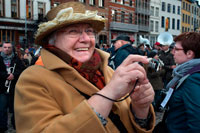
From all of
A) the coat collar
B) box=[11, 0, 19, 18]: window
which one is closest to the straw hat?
the coat collar

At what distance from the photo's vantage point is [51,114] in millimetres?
1188

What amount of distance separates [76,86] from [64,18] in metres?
0.48

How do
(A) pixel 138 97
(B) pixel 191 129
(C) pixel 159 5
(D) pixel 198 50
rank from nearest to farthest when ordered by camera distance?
(A) pixel 138 97 < (B) pixel 191 129 < (D) pixel 198 50 < (C) pixel 159 5

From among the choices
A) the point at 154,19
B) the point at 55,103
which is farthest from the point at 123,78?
the point at 154,19

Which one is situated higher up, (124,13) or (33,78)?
(124,13)

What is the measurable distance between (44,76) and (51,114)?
0.27 meters

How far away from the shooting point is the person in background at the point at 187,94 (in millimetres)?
1853

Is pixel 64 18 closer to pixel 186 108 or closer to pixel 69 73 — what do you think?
pixel 69 73

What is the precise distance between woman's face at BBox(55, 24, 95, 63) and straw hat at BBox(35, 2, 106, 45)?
0.16 feet

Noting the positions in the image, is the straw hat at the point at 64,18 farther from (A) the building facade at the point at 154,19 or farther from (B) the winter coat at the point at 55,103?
(A) the building facade at the point at 154,19

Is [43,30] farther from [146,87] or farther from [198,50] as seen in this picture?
[198,50]

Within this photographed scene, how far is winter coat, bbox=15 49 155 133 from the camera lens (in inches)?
44.0

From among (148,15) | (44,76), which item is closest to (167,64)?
(44,76)

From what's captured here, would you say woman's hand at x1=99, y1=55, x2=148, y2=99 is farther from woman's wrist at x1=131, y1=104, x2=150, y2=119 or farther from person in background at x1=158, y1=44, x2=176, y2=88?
person in background at x1=158, y1=44, x2=176, y2=88
